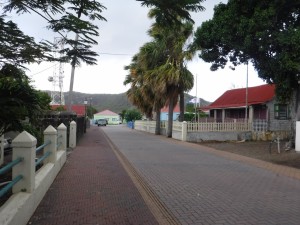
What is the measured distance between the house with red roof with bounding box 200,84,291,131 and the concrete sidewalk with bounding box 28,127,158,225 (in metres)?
18.2

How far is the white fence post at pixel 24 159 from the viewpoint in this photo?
707 cm

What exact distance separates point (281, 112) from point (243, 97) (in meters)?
7.13

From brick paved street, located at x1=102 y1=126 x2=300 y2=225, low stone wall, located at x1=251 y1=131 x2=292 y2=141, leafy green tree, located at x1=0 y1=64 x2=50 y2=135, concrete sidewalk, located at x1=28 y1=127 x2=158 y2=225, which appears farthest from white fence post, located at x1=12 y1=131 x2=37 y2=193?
low stone wall, located at x1=251 y1=131 x2=292 y2=141

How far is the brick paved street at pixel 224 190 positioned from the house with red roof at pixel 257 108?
46.1ft

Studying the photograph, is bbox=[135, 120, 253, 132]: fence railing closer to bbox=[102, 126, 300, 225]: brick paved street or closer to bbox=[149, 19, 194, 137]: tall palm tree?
bbox=[149, 19, 194, 137]: tall palm tree

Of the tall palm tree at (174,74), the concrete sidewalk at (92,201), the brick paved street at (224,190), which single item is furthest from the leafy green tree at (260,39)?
the concrete sidewalk at (92,201)

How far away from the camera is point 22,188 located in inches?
286

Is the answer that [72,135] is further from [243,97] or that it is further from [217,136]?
[243,97]

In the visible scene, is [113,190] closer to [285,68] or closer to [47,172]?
[47,172]

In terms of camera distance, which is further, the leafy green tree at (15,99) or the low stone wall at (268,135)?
the low stone wall at (268,135)

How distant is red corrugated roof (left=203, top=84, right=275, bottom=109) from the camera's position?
33625 millimetres

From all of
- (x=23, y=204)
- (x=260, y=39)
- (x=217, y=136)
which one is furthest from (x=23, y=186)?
(x=217, y=136)

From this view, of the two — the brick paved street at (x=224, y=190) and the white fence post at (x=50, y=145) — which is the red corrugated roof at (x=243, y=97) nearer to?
the brick paved street at (x=224, y=190)

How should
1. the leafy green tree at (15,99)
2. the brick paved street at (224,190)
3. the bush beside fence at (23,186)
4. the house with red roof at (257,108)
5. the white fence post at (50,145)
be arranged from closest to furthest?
1. the bush beside fence at (23,186)
2. the brick paved street at (224,190)
3. the leafy green tree at (15,99)
4. the white fence post at (50,145)
5. the house with red roof at (257,108)
